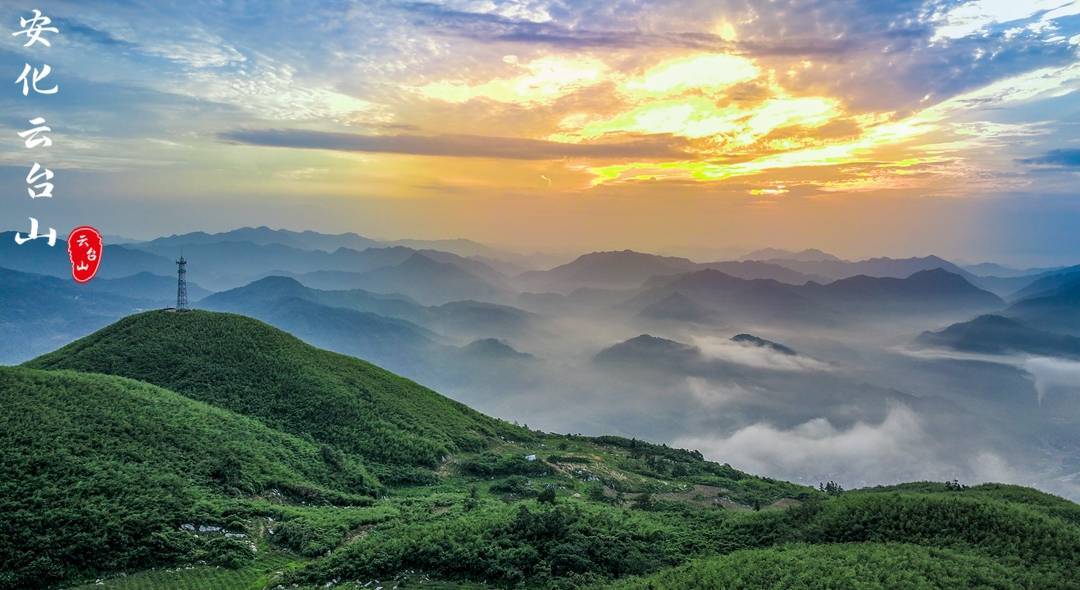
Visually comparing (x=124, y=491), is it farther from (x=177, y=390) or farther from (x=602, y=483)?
(x=602, y=483)

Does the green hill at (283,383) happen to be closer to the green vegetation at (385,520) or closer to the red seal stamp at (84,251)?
the green vegetation at (385,520)

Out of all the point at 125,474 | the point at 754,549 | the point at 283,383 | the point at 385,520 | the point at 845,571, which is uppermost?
the point at 845,571

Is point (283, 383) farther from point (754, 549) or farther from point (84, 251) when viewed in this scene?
point (754, 549)

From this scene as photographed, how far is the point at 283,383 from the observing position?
71.9 metres

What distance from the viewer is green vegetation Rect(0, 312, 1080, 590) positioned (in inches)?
1155

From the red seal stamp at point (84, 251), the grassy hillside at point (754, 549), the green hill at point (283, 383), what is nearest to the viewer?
the grassy hillside at point (754, 549)

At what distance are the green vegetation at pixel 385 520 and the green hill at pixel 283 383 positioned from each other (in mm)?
1107

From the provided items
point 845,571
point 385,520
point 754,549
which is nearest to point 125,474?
A: point 385,520

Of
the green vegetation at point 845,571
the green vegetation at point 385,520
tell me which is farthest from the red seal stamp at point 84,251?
the green vegetation at point 845,571

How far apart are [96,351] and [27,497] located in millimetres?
47483

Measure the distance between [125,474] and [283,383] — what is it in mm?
33539

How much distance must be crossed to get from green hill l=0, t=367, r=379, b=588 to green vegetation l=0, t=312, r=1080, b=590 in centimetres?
13

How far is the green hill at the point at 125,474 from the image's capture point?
31.4 m

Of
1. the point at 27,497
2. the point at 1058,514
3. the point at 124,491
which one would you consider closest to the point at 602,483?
the point at 1058,514
